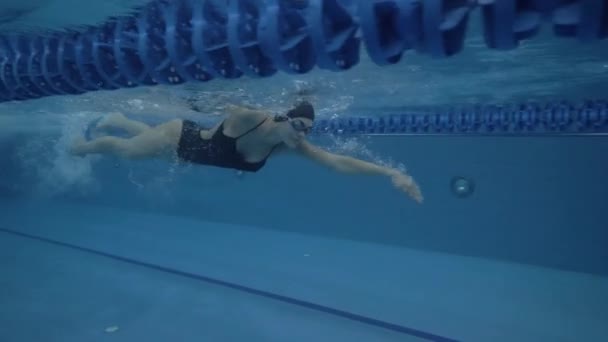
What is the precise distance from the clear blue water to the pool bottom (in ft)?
0.14

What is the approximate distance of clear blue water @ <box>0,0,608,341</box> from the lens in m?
5.67

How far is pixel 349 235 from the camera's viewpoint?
1162 centimetres

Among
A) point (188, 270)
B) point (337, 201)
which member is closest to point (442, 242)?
point (337, 201)

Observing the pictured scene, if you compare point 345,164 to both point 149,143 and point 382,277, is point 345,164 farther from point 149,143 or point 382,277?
point 382,277

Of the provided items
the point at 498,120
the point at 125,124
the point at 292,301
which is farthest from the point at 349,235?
Result: the point at 125,124

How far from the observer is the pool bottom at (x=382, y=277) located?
594cm

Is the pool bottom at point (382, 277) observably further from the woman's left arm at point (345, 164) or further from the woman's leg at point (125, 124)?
the woman's leg at point (125, 124)

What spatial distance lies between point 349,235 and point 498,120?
15.2 ft

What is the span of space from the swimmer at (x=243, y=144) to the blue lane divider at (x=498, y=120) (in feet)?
17.8

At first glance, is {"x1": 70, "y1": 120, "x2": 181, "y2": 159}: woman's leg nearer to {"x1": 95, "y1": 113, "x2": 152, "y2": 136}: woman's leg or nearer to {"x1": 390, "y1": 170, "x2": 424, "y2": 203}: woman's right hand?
{"x1": 95, "y1": 113, "x2": 152, "y2": 136}: woman's leg

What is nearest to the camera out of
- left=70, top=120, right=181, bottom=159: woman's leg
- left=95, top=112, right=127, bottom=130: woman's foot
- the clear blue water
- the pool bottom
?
the clear blue water

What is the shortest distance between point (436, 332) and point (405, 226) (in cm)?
538

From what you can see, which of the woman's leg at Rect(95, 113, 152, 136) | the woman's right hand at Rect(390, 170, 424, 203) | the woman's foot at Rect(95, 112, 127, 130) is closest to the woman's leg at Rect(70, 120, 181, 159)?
the woman's leg at Rect(95, 113, 152, 136)

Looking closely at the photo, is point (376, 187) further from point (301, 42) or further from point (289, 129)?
point (301, 42)
